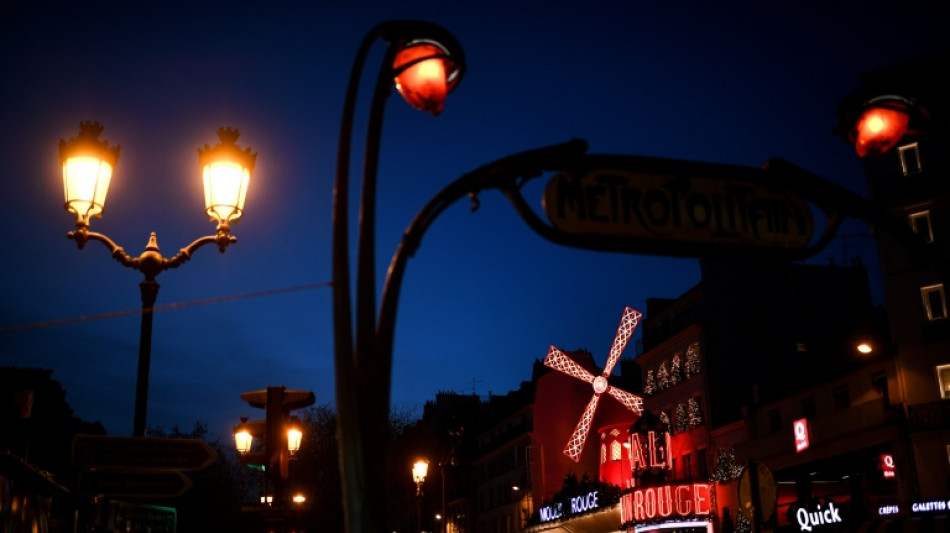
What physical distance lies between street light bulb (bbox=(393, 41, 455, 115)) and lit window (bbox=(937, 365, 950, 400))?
93.7 ft

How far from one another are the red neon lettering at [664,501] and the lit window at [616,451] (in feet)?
30.6

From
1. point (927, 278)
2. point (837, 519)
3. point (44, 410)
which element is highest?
point (927, 278)

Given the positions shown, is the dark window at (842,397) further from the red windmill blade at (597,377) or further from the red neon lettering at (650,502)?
the red windmill blade at (597,377)

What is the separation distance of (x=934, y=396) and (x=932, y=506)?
4553 millimetres

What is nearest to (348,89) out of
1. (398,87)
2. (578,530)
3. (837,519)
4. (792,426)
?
(398,87)

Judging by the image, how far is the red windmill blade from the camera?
49.7 metres

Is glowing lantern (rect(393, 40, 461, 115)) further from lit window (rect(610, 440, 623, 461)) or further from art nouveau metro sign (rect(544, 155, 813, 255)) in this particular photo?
lit window (rect(610, 440, 623, 461))

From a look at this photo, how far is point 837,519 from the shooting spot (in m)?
26.0

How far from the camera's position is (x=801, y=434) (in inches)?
1316

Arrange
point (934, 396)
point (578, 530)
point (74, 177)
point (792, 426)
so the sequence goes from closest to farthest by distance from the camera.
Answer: point (74, 177), point (934, 396), point (792, 426), point (578, 530)

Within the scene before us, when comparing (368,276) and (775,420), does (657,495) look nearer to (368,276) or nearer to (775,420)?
(775,420)

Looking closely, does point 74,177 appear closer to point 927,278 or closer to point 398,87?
point 398,87

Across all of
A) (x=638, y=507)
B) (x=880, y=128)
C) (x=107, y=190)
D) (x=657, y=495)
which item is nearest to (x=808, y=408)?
(x=657, y=495)

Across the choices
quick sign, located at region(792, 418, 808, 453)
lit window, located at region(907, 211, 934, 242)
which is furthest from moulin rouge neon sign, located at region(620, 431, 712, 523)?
lit window, located at region(907, 211, 934, 242)
